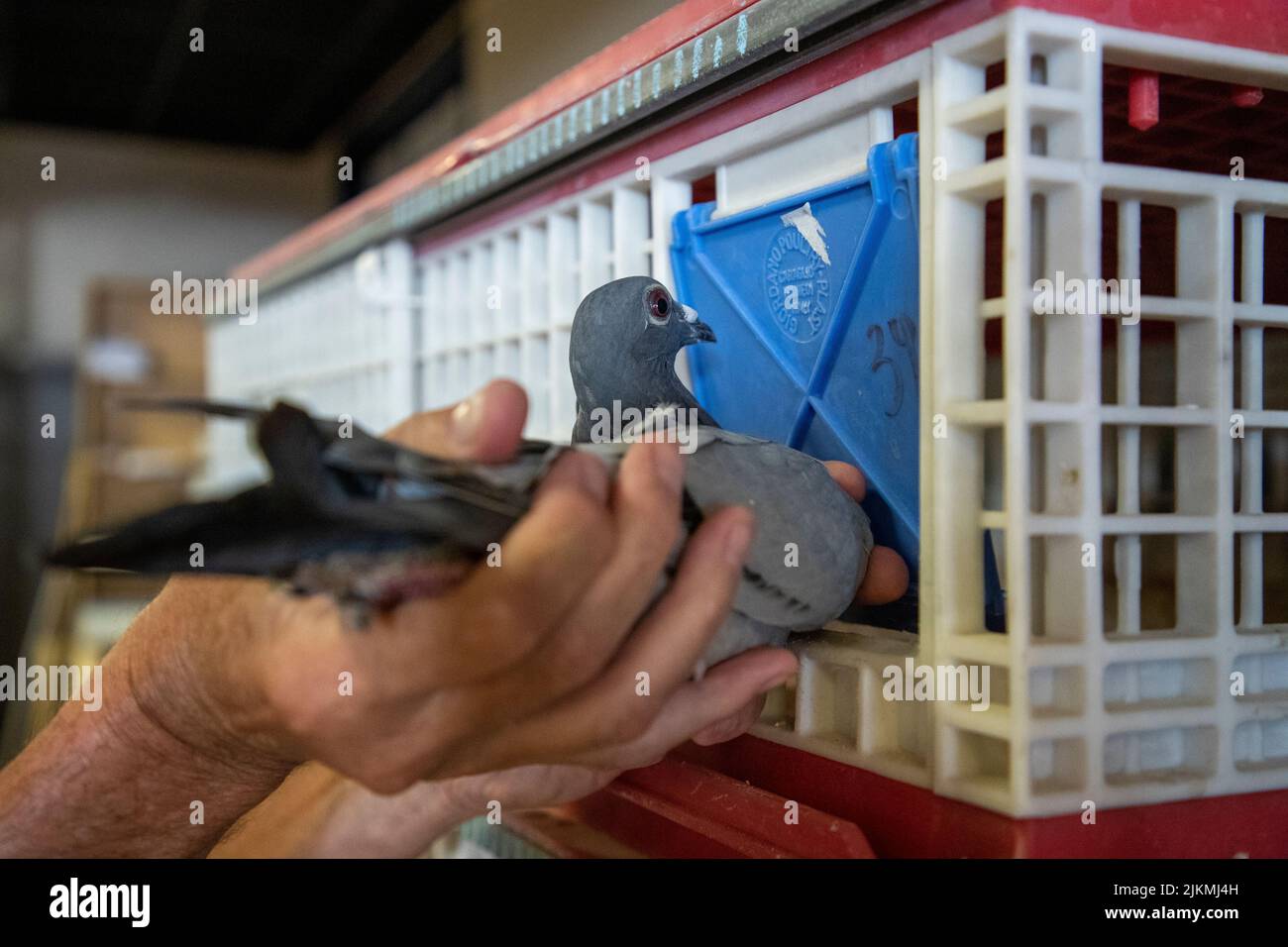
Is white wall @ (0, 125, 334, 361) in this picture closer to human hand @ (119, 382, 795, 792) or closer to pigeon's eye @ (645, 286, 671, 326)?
pigeon's eye @ (645, 286, 671, 326)

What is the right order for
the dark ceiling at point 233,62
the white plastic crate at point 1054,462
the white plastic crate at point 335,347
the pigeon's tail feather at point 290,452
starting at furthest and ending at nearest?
the dark ceiling at point 233,62 → the white plastic crate at point 335,347 → the white plastic crate at point 1054,462 → the pigeon's tail feather at point 290,452

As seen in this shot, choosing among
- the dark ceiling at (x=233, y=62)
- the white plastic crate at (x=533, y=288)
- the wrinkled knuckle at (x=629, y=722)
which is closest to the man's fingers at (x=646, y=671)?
the wrinkled knuckle at (x=629, y=722)

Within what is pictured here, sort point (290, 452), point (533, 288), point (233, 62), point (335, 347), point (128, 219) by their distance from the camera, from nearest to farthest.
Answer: point (290, 452)
point (533, 288)
point (335, 347)
point (233, 62)
point (128, 219)

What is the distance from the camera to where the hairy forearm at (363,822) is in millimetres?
A: 509

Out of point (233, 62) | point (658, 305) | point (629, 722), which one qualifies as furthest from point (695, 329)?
point (233, 62)

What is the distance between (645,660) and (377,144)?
2.17m

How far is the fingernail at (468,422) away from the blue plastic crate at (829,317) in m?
0.22

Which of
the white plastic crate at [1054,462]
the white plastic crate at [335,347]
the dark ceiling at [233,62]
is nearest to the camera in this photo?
the white plastic crate at [1054,462]

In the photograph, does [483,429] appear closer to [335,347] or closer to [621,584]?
[621,584]

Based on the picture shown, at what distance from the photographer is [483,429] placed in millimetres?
389

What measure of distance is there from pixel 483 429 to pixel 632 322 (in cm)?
20

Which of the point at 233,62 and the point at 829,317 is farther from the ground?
the point at 233,62

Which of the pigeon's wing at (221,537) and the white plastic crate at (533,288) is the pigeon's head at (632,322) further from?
Result: the pigeon's wing at (221,537)

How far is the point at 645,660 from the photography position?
15.4 inches
